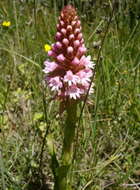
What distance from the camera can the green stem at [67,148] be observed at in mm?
1657

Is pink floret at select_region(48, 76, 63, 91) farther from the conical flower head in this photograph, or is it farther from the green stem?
the green stem

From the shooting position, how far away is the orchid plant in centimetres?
159

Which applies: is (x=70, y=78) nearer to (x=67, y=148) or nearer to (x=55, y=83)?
(x=55, y=83)

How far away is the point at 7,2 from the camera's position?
4055 mm

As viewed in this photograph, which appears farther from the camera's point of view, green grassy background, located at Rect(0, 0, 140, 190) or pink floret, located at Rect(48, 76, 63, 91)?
green grassy background, located at Rect(0, 0, 140, 190)

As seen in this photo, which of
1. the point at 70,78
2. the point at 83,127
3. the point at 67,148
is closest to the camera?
the point at 70,78

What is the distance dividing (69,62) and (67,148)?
417mm

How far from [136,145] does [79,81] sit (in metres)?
0.83

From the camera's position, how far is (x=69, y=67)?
164 centimetres

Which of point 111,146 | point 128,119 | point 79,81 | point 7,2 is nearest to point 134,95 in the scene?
point 128,119

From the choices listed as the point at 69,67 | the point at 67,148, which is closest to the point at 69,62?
the point at 69,67

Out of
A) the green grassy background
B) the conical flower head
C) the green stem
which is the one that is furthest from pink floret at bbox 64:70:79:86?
the green grassy background

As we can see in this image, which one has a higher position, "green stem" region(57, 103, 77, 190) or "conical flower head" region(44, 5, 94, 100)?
"conical flower head" region(44, 5, 94, 100)

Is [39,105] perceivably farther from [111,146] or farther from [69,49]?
[69,49]
